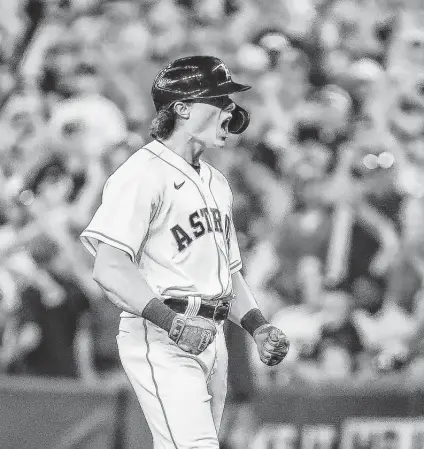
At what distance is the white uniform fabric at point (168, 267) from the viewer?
101 inches

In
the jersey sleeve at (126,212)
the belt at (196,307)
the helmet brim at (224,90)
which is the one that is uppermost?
the helmet brim at (224,90)

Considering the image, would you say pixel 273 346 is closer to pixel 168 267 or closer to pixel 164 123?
pixel 168 267

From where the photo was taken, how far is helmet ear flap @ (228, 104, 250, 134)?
286 centimetres

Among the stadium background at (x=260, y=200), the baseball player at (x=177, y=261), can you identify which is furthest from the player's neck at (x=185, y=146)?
the stadium background at (x=260, y=200)

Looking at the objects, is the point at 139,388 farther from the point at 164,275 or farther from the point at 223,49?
the point at 223,49

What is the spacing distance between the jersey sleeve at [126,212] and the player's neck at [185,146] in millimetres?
195

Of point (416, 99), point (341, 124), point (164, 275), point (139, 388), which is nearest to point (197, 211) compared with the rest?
point (164, 275)

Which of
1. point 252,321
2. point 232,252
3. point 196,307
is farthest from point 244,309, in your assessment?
point 196,307

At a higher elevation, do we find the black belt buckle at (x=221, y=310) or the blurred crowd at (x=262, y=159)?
the black belt buckle at (x=221, y=310)

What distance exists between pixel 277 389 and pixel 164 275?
2.55 m

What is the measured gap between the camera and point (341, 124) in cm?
586

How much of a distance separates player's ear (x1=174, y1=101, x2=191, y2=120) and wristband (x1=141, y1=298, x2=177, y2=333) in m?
0.56

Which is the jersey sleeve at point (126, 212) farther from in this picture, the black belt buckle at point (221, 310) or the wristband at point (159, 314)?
the black belt buckle at point (221, 310)

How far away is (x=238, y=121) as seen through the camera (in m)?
2.88
